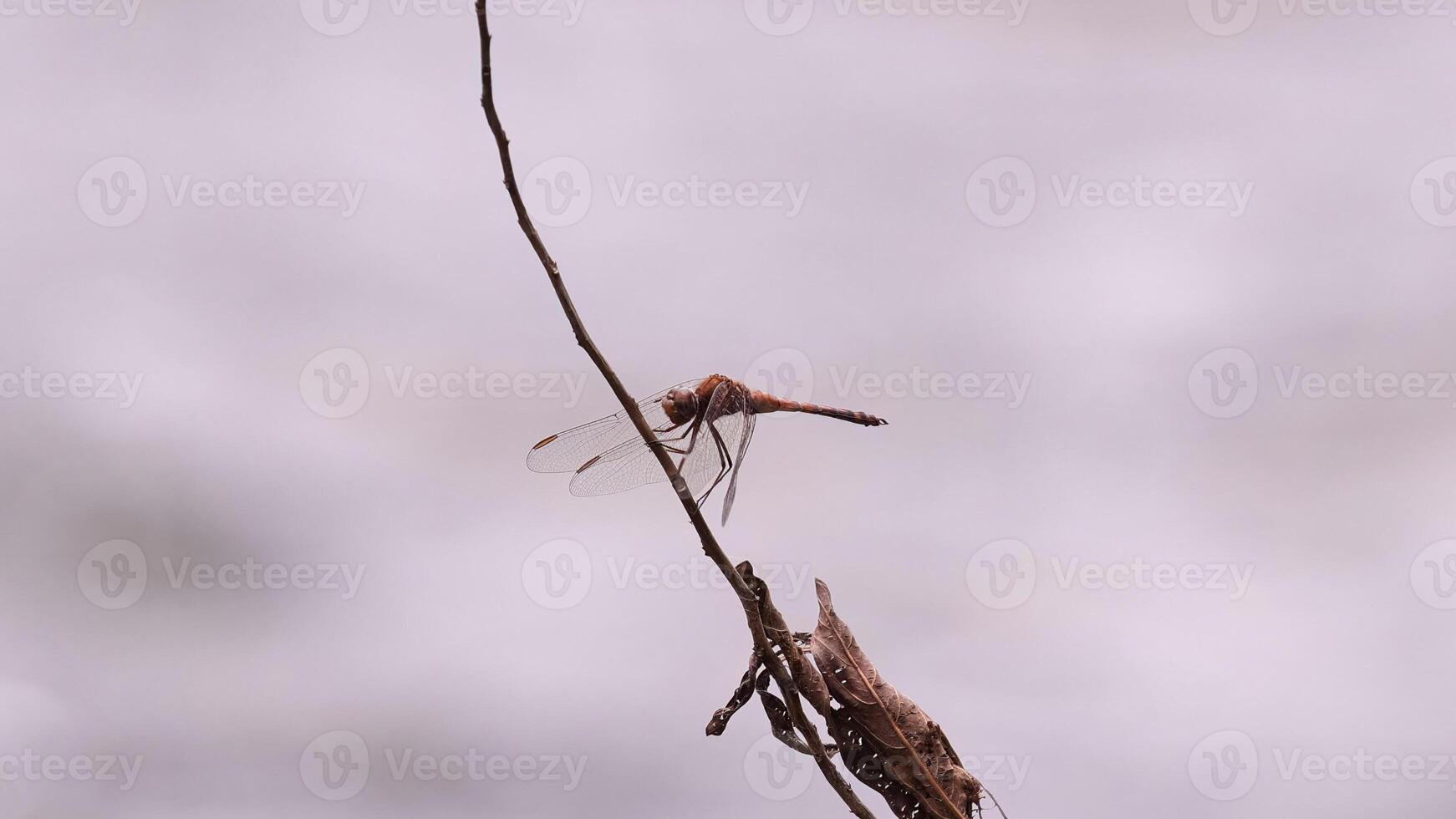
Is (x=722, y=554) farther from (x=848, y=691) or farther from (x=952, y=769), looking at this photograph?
(x=952, y=769)

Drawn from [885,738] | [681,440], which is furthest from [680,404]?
[885,738]

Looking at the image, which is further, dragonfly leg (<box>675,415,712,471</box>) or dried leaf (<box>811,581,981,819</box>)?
dragonfly leg (<box>675,415,712,471</box>)

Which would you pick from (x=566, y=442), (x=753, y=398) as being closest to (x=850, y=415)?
(x=753, y=398)

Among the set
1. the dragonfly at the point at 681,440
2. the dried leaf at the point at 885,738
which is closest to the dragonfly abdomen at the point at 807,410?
the dragonfly at the point at 681,440

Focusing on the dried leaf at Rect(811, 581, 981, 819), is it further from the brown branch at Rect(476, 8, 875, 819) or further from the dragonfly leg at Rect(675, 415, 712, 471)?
the dragonfly leg at Rect(675, 415, 712, 471)

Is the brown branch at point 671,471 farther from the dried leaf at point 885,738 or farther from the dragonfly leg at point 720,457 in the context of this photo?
the dragonfly leg at point 720,457

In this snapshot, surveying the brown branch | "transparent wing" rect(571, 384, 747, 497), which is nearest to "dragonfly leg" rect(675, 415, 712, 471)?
"transparent wing" rect(571, 384, 747, 497)
